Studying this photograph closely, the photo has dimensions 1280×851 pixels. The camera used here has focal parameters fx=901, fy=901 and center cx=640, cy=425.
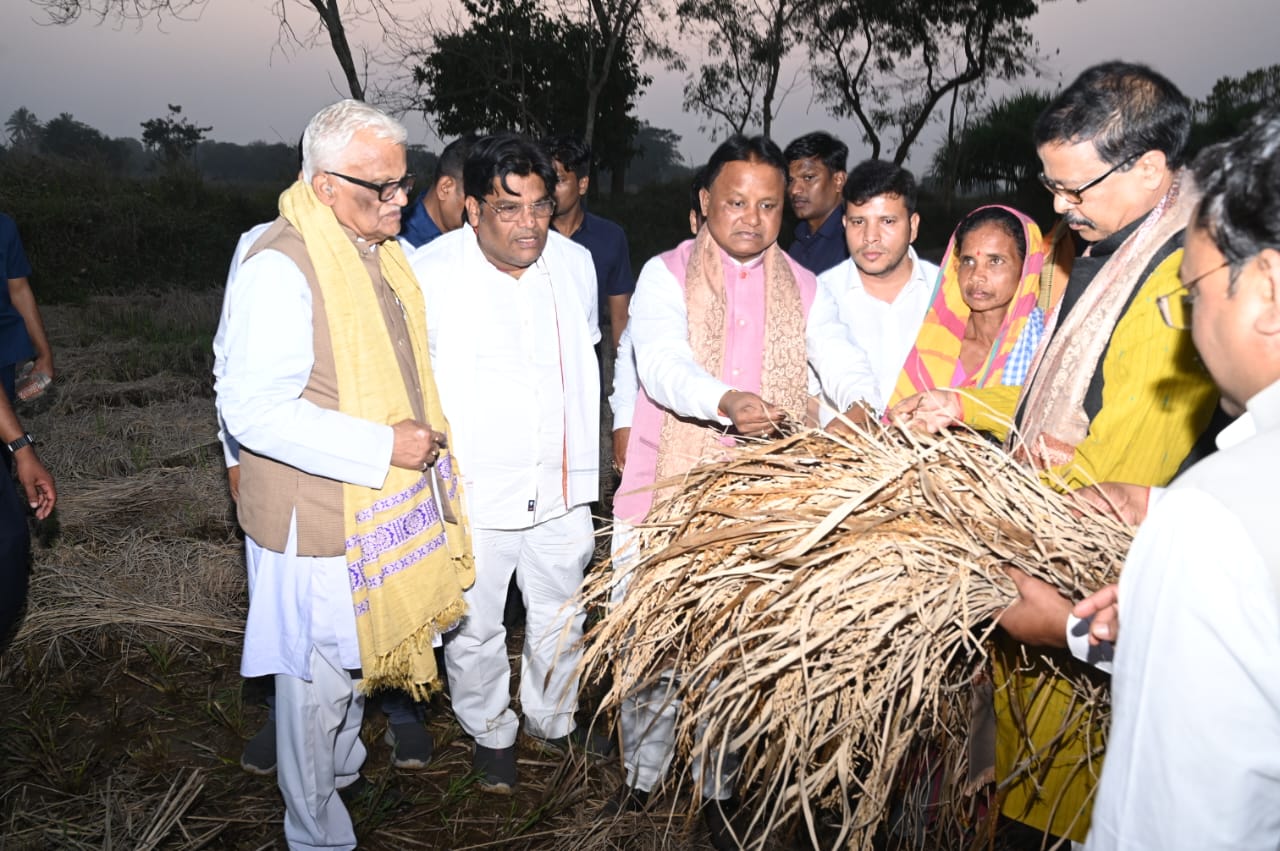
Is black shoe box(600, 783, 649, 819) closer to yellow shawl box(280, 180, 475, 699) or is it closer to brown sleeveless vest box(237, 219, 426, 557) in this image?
yellow shawl box(280, 180, 475, 699)

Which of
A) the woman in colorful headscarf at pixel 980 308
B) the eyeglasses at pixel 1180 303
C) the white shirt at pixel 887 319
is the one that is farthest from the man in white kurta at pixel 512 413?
the eyeglasses at pixel 1180 303

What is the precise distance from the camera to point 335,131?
2.31 metres

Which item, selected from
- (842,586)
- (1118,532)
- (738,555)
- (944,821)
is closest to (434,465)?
(738,555)

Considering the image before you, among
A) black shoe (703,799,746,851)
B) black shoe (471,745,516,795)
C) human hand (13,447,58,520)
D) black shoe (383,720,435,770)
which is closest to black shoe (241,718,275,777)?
black shoe (383,720,435,770)

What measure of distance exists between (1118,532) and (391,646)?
1767 mm

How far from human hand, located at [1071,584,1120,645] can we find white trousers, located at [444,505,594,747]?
1.81m

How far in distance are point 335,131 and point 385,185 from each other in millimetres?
176

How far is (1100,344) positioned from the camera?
190 cm

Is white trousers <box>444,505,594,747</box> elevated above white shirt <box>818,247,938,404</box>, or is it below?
below

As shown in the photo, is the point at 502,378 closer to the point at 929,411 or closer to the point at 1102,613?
the point at 929,411

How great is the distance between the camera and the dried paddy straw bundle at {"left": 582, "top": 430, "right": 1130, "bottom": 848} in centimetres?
153

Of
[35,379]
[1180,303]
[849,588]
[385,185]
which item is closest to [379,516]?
[385,185]

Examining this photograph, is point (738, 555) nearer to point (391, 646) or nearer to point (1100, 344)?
point (1100, 344)

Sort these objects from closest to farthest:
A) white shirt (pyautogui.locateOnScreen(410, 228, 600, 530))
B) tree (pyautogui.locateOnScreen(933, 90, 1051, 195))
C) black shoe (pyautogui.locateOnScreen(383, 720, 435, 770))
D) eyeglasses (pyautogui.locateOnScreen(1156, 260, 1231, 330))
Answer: eyeglasses (pyautogui.locateOnScreen(1156, 260, 1231, 330)) → white shirt (pyautogui.locateOnScreen(410, 228, 600, 530)) → black shoe (pyautogui.locateOnScreen(383, 720, 435, 770)) → tree (pyautogui.locateOnScreen(933, 90, 1051, 195))
